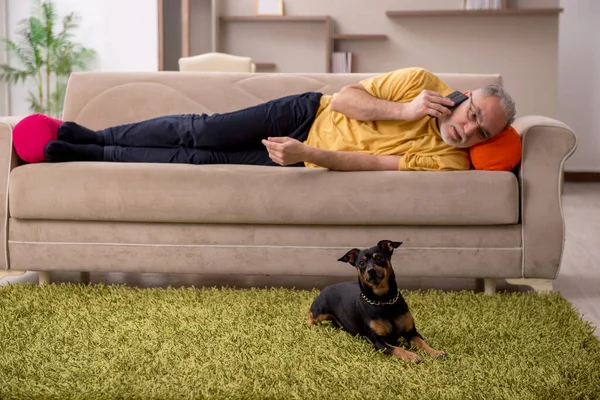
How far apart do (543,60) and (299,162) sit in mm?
3935


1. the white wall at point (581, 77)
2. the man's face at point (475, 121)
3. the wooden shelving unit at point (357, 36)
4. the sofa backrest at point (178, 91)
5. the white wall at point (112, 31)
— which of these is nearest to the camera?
the man's face at point (475, 121)

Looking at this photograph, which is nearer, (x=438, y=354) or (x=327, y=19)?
(x=438, y=354)

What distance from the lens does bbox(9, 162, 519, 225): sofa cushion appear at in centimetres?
234

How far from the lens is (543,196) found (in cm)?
239

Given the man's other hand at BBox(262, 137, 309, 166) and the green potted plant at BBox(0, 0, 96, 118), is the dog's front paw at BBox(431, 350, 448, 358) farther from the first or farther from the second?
the green potted plant at BBox(0, 0, 96, 118)

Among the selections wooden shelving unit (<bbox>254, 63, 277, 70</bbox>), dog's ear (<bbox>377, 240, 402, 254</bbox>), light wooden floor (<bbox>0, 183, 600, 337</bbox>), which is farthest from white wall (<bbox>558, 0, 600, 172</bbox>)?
dog's ear (<bbox>377, 240, 402, 254</bbox>)

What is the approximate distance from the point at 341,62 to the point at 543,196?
3.76m

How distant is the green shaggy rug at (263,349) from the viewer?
1557 millimetres

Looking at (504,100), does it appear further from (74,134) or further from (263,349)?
(74,134)

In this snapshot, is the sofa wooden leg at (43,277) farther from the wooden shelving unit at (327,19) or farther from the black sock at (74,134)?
the wooden shelving unit at (327,19)

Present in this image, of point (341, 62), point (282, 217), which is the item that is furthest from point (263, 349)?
point (341, 62)

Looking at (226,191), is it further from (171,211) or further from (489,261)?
(489,261)

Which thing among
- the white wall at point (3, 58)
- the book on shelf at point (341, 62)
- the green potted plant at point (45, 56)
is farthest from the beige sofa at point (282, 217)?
the white wall at point (3, 58)

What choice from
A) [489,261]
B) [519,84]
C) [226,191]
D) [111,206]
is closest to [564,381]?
[489,261]
